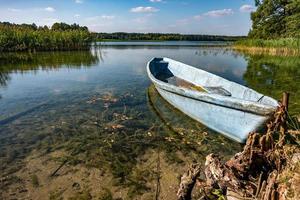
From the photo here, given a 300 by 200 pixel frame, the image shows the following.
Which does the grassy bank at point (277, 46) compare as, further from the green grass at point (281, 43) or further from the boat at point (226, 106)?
the boat at point (226, 106)

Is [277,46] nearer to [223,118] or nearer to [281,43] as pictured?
[281,43]

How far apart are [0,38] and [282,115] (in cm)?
2218

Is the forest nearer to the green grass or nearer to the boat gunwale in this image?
the green grass

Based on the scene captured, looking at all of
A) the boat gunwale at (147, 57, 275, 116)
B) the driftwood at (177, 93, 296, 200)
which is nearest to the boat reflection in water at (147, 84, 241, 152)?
the boat gunwale at (147, 57, 275, 116)

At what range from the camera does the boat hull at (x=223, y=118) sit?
4.09 metres

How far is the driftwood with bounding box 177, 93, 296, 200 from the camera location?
2326 mm

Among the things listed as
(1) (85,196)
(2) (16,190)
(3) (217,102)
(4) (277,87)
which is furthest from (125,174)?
(4) (277,87)

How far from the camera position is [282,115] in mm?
2781

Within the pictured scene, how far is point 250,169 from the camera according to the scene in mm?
2527

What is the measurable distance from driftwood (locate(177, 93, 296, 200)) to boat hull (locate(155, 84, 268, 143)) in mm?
1278

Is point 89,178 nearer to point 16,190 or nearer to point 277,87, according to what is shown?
point 16,190

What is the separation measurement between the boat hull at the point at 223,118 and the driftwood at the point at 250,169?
1.28m

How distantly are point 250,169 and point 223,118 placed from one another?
7.28 ft

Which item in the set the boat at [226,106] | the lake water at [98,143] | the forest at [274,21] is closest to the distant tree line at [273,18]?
the forest at [274,21]
